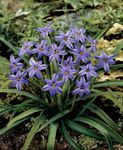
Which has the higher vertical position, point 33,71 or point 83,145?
point 33,71

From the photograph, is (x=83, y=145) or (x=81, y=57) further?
(x=83, y=145)

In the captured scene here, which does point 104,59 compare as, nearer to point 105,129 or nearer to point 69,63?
point 69,63

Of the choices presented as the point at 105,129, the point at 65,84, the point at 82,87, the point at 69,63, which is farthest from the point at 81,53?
the point at 105,129

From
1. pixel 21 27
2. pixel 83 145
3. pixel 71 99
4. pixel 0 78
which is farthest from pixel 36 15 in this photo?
pixel 83 145

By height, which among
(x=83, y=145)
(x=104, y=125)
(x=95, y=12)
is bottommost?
(x=83, y=145)

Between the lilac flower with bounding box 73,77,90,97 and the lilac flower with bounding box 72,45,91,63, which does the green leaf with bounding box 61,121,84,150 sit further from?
the lilac flower with bounding box 72,45,91,63

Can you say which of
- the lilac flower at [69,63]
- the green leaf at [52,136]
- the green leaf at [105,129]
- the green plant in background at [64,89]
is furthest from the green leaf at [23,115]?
the lilac flower at [69,63]

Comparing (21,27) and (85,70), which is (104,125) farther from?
(21,27)

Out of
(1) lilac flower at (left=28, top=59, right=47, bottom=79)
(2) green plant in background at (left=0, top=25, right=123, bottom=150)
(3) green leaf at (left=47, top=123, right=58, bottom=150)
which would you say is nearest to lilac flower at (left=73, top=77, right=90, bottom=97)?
(2) green plant in background at (left=0, top=25, right=123, bottom=150)
